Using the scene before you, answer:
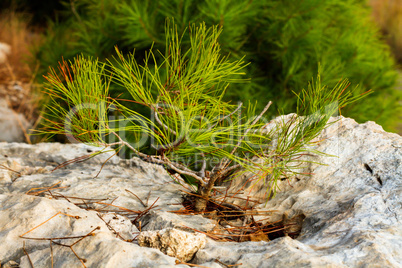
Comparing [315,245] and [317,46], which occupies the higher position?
[317,46]

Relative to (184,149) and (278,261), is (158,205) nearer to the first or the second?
(184,149)

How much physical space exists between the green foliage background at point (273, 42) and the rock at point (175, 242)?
41.5 inches

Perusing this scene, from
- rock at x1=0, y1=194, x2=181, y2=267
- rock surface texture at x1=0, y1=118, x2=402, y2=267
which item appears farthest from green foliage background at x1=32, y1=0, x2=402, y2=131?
rock at x1=0, y1=194, x2=181, y2=267

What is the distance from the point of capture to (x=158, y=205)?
0.84 meters

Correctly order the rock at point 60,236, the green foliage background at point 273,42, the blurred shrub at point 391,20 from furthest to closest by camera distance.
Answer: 1. the blurred shrub at point 391,20
2. the green foliage background at point 273,42
3. the rock at point 60,236

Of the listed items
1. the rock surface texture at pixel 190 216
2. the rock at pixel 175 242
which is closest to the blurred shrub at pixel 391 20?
the rock surface texture at pixel 190 216

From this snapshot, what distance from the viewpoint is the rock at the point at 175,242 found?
0.59m

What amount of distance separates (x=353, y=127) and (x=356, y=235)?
39 cm

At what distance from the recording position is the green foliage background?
158cm

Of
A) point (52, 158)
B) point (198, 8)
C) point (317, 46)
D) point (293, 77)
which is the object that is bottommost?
point (52, 158)

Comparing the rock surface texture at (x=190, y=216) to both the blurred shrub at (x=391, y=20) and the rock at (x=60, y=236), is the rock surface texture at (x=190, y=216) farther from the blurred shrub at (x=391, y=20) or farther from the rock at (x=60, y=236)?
the blurred shrub at (x=391, y=20)

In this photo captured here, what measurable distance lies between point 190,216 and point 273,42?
1173 millimetres

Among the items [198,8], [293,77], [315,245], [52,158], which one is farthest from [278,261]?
[293,77]

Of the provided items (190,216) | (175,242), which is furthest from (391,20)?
(175,242)
